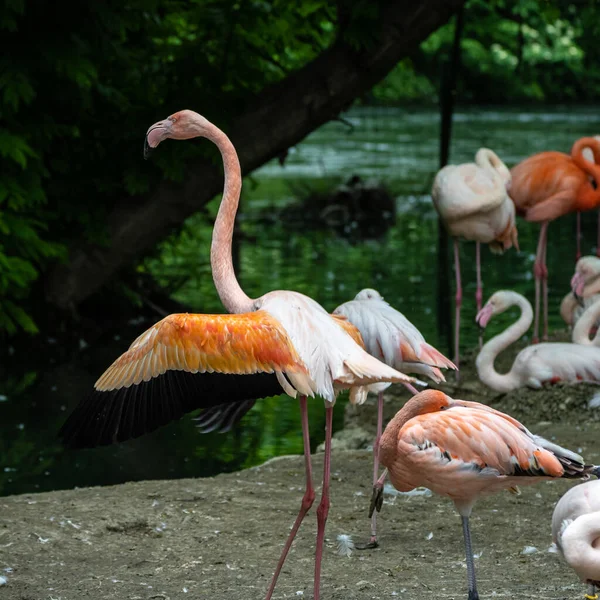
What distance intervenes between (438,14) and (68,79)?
2870 millimetres

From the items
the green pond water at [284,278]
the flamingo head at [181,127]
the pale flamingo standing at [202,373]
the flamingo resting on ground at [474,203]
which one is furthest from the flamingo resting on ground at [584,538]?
the flamingo resting on ground at [474,203]

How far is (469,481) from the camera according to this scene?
388 centimetres

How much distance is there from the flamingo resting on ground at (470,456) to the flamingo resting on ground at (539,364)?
9.05ft

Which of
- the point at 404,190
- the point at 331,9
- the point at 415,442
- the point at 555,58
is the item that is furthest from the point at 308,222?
the point at 555,58

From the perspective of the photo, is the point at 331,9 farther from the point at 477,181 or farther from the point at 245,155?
the point at 477,181

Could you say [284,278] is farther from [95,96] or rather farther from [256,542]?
[256,542]

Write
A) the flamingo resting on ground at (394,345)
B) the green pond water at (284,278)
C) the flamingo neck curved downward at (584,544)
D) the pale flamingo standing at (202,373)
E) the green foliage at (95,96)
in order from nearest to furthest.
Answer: the flamingo neck curved downward at (584,544) < the pale flamingo standing at (202,373) < the flamingo resting on ground at (394,345) < the green pond water at (284,278) < the green foliage at (95,96)

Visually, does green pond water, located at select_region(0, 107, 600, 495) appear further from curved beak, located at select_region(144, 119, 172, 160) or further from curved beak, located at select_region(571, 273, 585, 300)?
curved beak, located at select_region(144, 119, 172, 160)

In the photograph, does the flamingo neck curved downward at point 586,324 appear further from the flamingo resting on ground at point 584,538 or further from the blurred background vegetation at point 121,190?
the flamingo resting on ground at point 584,538

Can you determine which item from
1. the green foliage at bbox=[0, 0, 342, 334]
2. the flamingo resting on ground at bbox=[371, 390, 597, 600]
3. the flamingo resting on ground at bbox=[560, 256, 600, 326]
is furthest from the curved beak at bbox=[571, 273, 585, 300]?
the flamingo resting on ground at bbox=[371, 390, 597, 600]

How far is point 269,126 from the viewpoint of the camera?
348 inches

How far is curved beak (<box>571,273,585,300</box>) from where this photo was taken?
7.52m

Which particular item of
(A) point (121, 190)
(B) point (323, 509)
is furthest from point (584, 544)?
(A) point (121, 190)

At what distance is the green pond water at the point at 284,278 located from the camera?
662 cm
